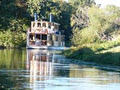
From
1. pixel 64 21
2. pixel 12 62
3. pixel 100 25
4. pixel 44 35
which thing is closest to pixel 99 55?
pixel 12 62

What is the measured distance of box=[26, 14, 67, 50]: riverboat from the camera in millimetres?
Result: 81425

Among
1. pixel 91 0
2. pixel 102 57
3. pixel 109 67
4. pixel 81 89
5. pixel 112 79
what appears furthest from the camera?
pixel 91 0

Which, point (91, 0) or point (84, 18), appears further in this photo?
point (91, 0)

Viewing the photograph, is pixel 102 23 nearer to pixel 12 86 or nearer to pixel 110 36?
pixel 110 36

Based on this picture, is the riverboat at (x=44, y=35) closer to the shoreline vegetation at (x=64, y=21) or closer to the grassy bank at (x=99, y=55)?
the shoreline vegetation at (x=64, y=21)

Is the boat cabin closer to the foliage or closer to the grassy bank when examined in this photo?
the foliage

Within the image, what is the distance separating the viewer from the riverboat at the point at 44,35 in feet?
267

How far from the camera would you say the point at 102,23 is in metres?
75.6

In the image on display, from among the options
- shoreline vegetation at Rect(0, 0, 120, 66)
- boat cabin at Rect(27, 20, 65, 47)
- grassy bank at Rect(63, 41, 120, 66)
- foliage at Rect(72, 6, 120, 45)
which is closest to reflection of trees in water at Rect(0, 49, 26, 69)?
grassy bank at Rect(63, 41, 120, 66)

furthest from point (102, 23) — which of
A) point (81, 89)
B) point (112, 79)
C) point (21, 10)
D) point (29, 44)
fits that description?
point (81, 89)

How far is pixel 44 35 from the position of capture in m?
85.6

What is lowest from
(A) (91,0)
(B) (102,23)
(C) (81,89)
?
(C) (81,89)

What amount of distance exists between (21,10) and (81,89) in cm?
7176

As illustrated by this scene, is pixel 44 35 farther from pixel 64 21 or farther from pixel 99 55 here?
pixel 99 55
